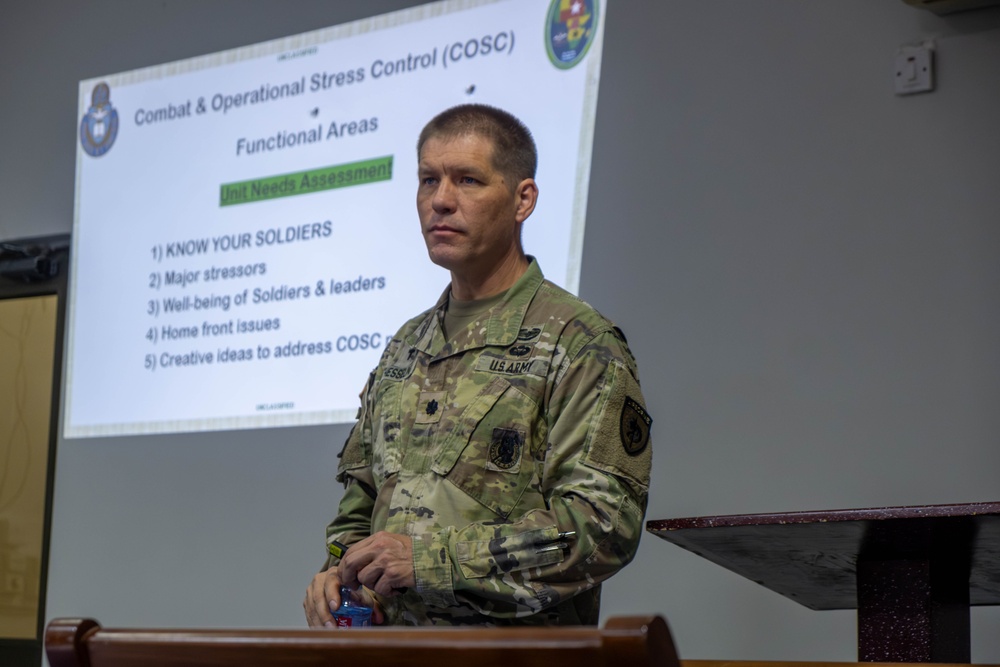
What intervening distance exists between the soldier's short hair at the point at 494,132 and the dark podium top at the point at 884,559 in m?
0.60

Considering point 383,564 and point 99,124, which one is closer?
point 383,564

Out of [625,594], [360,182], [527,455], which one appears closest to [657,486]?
[625,594]

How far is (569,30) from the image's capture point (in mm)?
3164

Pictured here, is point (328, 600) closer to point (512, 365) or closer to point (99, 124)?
point (512, 365)

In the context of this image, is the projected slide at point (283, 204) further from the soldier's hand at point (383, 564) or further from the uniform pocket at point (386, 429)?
the soldier's hand at point (383, 564)

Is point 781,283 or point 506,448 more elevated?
point 781,283

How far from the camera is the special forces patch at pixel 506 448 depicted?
156cm

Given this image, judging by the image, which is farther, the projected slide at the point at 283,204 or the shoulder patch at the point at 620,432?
the projected slide at the point at 283,204

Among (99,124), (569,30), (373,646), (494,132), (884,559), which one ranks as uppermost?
(569,30)

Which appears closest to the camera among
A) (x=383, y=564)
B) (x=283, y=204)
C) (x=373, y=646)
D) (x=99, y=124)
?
(x=373, y=646)

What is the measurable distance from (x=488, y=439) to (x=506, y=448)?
3 centimetres

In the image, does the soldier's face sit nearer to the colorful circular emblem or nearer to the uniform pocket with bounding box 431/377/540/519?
the uniform pocket with bounding box 431/377/540/519

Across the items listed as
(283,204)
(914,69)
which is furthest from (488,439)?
(283,204)

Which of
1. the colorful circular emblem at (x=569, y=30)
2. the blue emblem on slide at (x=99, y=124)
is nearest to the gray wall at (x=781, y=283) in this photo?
the colorful circular emblem at (x=569, y=30)
